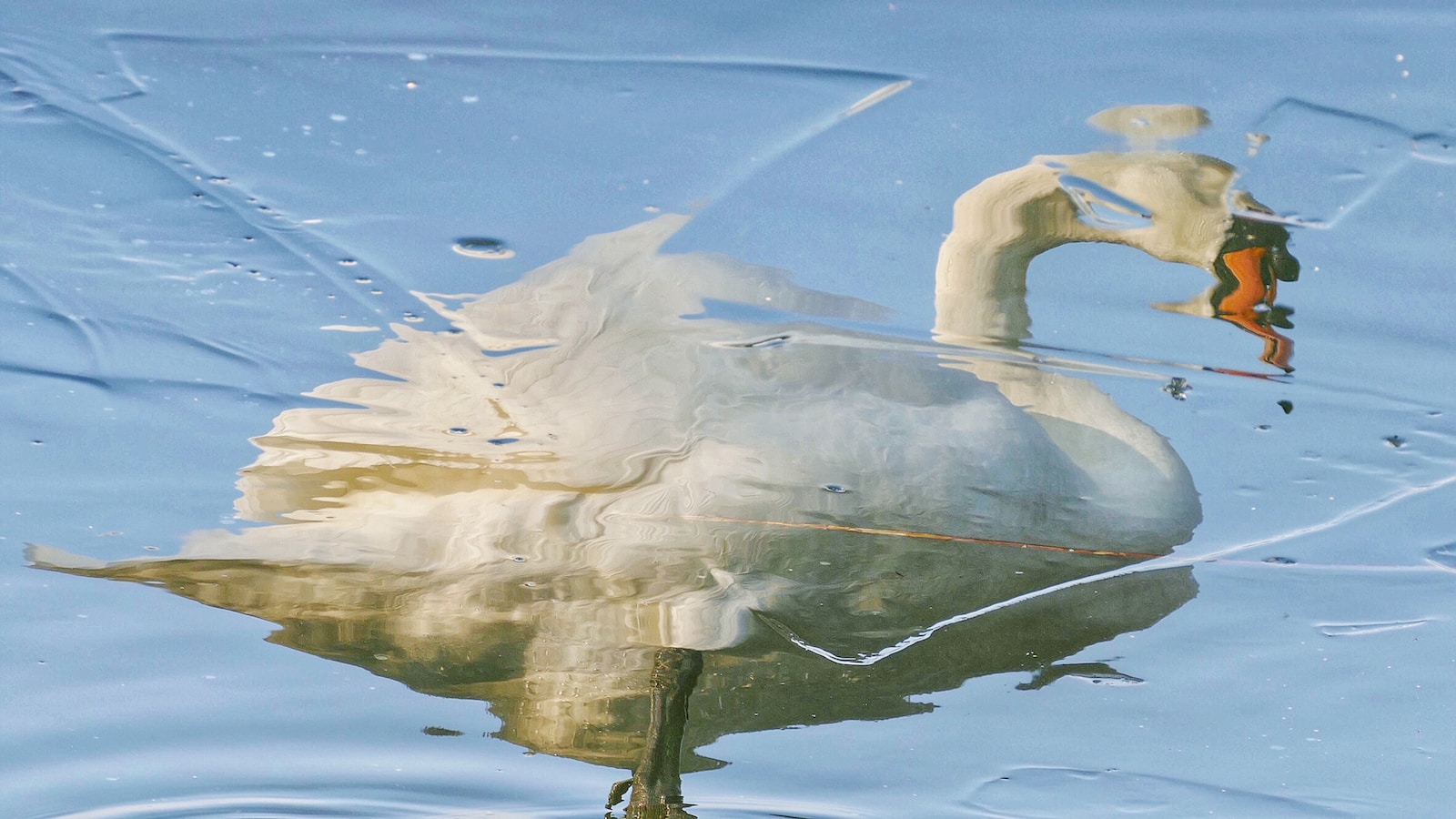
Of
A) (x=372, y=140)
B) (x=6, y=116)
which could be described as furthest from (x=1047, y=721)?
(x=6, y=116)

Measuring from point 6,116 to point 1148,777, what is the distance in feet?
11.7

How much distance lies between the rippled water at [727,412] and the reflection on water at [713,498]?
1 cm

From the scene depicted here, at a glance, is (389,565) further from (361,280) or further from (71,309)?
(71,309)

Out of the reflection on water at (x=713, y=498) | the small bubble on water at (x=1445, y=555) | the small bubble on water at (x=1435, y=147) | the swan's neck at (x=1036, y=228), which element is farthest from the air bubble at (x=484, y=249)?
the small bubble on water at (x=1445, y=555)

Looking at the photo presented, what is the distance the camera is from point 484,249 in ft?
9.10

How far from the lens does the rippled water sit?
268cm

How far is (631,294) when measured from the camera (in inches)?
108

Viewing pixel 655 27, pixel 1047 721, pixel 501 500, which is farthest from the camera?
pixel 1047 721

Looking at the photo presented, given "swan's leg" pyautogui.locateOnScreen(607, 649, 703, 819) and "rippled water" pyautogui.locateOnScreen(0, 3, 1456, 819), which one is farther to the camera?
"swan's leg" pyautogui.locateOnScreen(607, 649, 703, 819)

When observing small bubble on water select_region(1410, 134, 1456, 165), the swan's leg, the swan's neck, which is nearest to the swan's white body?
the swan's neck

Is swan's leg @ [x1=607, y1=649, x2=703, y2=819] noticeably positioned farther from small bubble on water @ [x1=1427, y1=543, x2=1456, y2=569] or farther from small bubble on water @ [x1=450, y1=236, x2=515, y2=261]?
small bubble on water @ [x1=1427, y1=543, x2=1456, y2=569]

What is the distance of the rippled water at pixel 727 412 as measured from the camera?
2.68 metres

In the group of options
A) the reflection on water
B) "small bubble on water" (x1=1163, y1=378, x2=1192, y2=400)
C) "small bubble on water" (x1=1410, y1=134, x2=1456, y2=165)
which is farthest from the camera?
"small bubble on water" (x1=1163, y1=378, x2=1192, y2=400)

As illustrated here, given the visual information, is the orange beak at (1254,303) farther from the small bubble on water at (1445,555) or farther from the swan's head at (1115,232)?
the small bubble on water at (1445,555)
